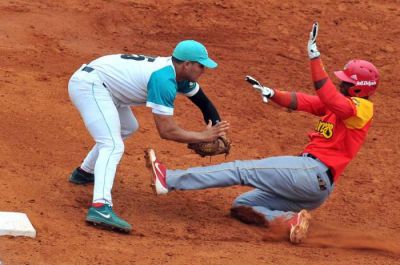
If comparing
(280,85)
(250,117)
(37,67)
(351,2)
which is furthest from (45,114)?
(351,2)

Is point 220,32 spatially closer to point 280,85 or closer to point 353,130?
point 280,85

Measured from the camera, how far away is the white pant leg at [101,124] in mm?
7879

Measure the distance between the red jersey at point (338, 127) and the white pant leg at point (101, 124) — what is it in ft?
6.21

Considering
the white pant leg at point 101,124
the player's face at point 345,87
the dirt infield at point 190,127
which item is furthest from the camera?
the player's face at point 345,87

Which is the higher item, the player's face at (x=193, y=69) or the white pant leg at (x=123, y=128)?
the player's face at (x=193, y=69)

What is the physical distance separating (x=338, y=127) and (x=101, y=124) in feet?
7.26

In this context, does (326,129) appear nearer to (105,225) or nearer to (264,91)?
(264,91)

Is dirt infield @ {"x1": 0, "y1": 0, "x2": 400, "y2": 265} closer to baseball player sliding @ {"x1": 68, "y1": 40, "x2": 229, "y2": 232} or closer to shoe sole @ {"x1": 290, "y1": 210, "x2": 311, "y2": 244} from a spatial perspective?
shoe sole @ {"x1": 290, "y1": 210, "x2": 311, "y2": 244}

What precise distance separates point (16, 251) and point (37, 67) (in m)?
5.18

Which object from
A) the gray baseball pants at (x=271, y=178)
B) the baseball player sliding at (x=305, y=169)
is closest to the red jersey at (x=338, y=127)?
the baseball player sliding at (x=305, y=169)

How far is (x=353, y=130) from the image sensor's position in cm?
832

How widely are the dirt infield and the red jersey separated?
29.0 inches

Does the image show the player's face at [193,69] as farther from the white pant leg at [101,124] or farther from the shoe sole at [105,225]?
the shoe sole at [105,225]

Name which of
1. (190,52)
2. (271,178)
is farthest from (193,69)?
(271,178)
